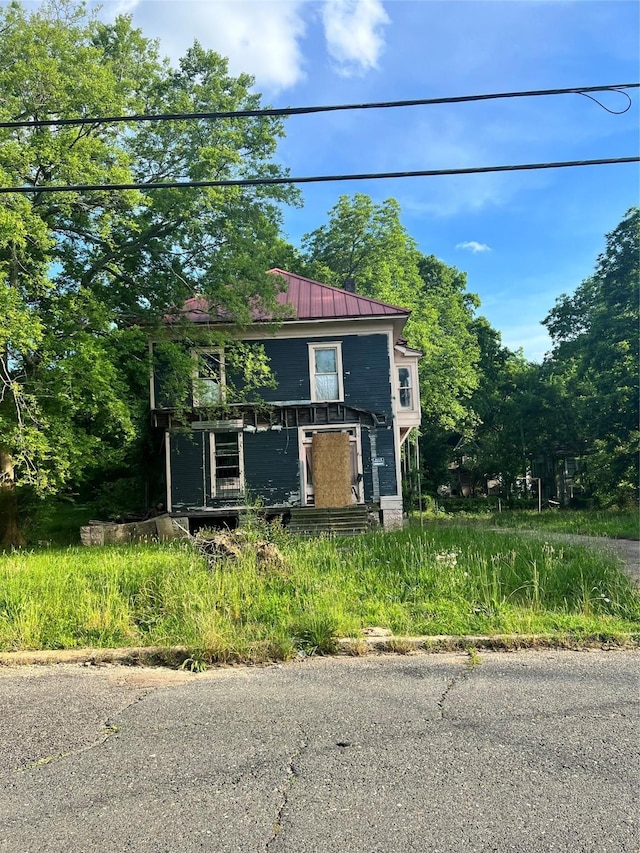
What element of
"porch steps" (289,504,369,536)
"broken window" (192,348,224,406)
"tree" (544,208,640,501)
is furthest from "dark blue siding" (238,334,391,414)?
"tree" (544,208,640,501)

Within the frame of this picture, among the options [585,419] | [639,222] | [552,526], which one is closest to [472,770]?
[552,526]

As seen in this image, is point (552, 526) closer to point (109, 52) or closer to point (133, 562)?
point (133, 562)

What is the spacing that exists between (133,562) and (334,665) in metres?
5.17

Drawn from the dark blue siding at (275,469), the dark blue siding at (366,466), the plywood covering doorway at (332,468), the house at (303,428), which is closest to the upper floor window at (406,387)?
the house at (303,428)

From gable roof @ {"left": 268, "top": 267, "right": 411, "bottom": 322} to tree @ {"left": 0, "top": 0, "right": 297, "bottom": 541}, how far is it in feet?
8.77

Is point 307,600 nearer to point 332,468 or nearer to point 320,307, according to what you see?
point 332,468

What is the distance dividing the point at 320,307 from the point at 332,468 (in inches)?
217

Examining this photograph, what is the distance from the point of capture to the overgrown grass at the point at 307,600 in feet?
20.2

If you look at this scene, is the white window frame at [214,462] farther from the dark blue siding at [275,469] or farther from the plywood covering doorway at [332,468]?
the plywood covering doorway at [332,468]

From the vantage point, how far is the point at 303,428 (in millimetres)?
19859

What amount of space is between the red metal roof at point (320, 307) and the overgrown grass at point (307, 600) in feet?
37.9

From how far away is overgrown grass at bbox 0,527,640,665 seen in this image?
20.2ft

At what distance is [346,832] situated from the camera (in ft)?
9.31

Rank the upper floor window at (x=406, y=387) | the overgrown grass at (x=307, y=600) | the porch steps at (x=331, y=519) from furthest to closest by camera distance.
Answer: the upper floor window at (x=406, y=387), the porch steps at (x=331, y=519), the overgrown grass at (x=307, y=600)
